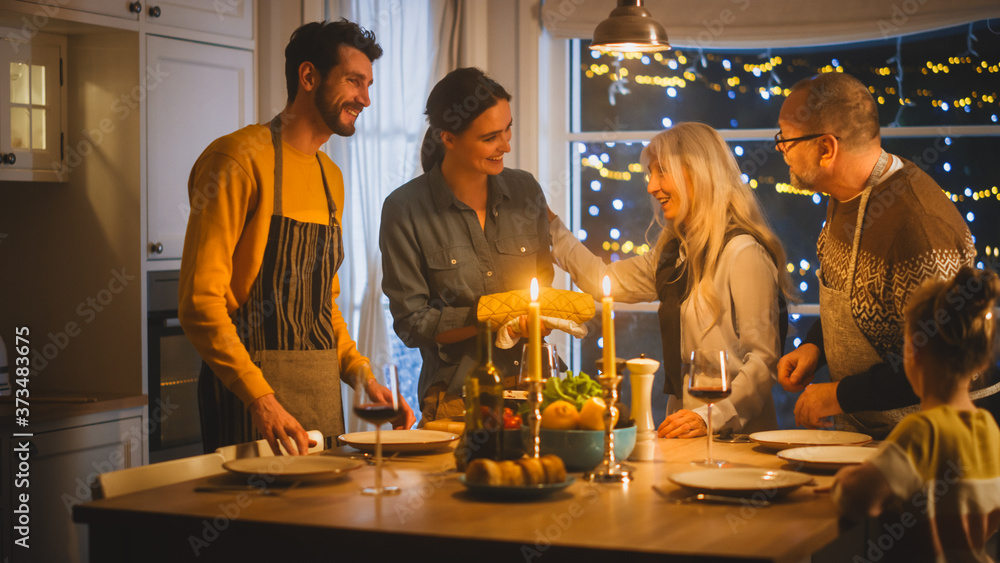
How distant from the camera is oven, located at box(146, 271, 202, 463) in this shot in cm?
337

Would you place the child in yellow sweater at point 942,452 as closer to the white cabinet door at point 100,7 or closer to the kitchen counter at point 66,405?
the kitchen counter at point 66,405

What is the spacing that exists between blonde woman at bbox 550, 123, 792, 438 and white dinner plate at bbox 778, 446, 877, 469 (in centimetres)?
46

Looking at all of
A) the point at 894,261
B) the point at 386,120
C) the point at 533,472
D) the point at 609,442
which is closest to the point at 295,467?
the point at 533,472

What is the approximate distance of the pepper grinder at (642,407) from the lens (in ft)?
6.71

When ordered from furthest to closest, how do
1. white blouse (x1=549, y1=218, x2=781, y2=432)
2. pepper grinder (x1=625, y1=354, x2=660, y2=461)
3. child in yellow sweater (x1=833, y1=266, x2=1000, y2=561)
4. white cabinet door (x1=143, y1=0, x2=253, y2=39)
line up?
white cabinet door (x1=143, y1=0, x2=253, y2=39)
white blouse (x1=549, y1=218, x2=781, y2=432)
pepper grinder (x1=625, y1=354, x2=660, y2=461)
child in yellow sweater (x1=833, y1=266, x2=1000, y2=561)

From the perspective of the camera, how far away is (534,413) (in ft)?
5.85

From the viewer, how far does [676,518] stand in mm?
1505

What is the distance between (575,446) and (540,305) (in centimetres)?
91

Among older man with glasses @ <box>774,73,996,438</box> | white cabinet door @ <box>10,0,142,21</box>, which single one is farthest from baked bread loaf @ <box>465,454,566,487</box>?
white cabinet door @ <box>10,0,142,21</box>

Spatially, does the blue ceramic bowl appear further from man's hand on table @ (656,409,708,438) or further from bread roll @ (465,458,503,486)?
man's hand on table @ (656,409,708,438)

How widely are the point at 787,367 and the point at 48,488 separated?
89.5 inches

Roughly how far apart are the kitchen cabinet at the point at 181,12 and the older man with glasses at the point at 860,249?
2104 millimetres

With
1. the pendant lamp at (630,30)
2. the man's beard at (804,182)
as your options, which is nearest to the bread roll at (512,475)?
the man's beard at (804,182)

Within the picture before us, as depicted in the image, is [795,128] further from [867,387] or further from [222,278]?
[222,278]
